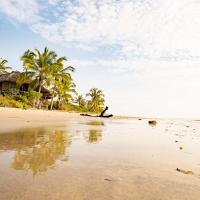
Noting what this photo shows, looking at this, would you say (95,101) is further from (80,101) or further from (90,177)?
(90,177)

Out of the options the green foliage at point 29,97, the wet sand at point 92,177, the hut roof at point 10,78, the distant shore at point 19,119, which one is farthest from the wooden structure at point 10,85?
the wet sand at point 92,177

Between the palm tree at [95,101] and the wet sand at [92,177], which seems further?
the palm tree at [95,101]

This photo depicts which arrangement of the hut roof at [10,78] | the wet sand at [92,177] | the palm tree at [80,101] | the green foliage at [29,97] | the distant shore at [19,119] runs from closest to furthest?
the wet sand at [92,177] < the distant shore at [19,119] < the green foliage at [29,97] < the hut roof at [10,78] < the palm tree at [80,101]

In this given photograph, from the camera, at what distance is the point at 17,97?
31.7m

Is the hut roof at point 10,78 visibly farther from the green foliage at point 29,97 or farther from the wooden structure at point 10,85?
the green foliage at point 29,97

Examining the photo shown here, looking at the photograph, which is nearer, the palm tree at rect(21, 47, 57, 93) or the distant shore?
the distant shore

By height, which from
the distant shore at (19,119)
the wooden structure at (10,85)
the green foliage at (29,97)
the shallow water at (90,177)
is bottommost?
the shallow water at (90,177)

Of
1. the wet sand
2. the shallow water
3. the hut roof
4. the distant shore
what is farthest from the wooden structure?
the shallow water

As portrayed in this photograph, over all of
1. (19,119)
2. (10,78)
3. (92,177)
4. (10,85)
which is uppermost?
(10,78)

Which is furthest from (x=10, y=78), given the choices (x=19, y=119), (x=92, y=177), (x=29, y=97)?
(x=92, y=177)

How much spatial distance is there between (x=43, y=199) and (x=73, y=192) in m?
0.31

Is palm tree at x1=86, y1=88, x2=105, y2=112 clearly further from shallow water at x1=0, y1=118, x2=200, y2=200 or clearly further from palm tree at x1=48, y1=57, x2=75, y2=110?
shallow water at x1=0, y1=118, x2=200, y2=200

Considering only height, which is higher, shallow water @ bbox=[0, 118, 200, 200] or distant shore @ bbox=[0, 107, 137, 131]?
distant shore @ bbox=[0, 107, 137, 131]

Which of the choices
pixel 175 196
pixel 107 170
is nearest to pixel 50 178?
pixel 107 170
